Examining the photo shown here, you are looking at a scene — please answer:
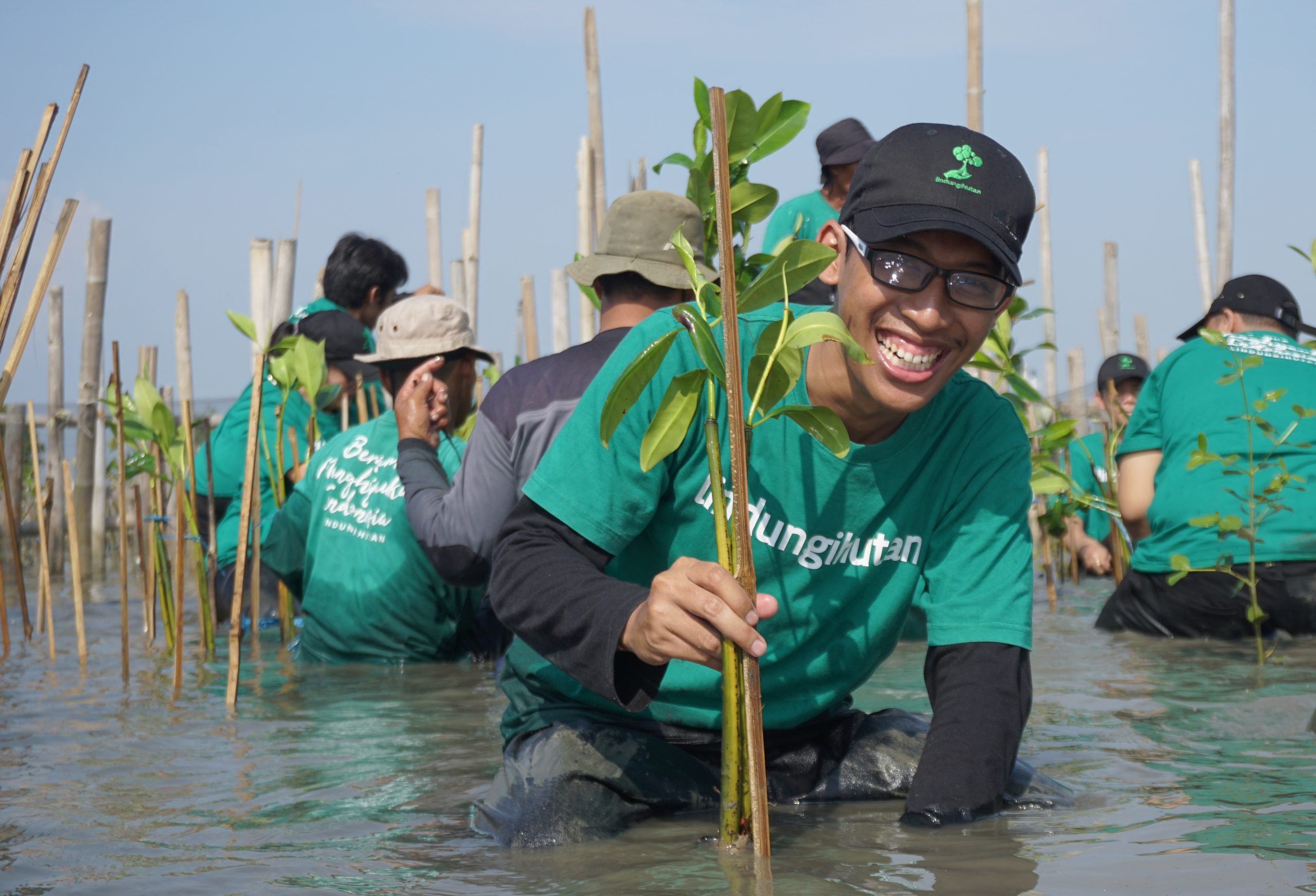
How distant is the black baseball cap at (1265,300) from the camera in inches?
197

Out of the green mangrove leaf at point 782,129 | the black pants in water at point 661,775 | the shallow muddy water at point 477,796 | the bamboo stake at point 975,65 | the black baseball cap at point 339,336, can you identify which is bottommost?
the shallow muddy water at point 477,796

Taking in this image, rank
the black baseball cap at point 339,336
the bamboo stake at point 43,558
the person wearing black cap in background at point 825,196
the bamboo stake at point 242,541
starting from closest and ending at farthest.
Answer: the bamboo stake at point 242,541
the bamboo stake at point 43,558
the person wearing black cap in background at point 825,196
the black baseball cap at point 339,336

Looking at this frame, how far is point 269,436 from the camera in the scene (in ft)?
19.0

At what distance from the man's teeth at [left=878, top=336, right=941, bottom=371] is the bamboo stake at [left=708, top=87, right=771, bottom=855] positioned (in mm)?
399

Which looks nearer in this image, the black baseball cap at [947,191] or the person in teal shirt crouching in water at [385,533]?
the black baseball cap at [947,191]

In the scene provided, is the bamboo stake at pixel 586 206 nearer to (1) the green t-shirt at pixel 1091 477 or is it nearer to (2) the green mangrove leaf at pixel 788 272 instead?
(1) the green t-shirt at pixel 1091 477

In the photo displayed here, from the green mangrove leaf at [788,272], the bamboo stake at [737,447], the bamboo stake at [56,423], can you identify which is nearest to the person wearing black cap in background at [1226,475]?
the green mangrove leaf at [788,272]

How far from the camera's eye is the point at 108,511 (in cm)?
1139

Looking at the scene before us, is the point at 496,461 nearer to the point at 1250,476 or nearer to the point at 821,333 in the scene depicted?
the point at 821,333

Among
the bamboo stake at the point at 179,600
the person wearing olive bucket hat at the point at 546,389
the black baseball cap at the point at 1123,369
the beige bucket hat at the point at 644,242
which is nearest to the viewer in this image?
the person wearing olive bucket hat at the point at 546,389

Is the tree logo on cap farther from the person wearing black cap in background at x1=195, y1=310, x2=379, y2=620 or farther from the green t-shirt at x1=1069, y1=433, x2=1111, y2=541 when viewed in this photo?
the green t-shirt at x1=1069, y1=433, x2=1111, y2=541

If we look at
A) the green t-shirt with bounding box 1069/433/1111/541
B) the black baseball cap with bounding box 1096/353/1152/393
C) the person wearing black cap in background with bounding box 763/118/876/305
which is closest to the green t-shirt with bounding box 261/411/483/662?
the person wearing black cap in background with bounding box 763/118/876/305

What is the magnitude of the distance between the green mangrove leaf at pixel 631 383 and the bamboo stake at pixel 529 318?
6.41 metres

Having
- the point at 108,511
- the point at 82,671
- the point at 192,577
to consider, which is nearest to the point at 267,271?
the point at 192,577
